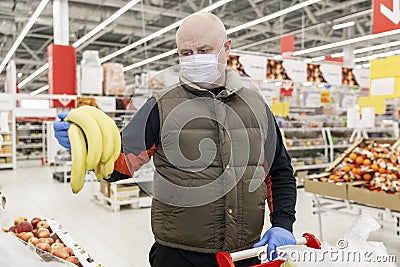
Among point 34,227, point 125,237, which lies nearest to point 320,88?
point 125,237

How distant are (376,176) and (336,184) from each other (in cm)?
37

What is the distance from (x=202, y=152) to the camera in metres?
1.39

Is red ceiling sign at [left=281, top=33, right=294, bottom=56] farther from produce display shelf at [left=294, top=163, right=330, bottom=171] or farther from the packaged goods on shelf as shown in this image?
the packaged goods on shelf

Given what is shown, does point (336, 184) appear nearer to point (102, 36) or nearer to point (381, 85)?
point (381, 85)

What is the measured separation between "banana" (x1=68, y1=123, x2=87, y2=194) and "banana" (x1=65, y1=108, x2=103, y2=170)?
0.02m

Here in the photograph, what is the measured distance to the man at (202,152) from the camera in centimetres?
137

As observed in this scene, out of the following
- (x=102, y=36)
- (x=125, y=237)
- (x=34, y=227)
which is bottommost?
(x=125, y=237)

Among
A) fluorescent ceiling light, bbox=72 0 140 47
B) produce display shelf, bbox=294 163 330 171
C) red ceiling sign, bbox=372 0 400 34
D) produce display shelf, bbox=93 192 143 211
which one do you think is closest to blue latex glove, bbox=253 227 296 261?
red ceiling sign, bbox=372 0 400 34

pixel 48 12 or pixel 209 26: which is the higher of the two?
pixel 48 12

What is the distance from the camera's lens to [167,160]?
55.3 inches

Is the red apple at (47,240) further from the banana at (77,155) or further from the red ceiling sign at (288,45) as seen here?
the red ceiling sign at (288,45)

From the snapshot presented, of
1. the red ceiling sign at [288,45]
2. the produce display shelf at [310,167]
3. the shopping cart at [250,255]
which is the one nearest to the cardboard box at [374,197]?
the shopping cart at [250,255]

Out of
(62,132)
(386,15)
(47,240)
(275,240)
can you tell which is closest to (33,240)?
(47,240)

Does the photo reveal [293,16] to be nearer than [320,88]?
No
